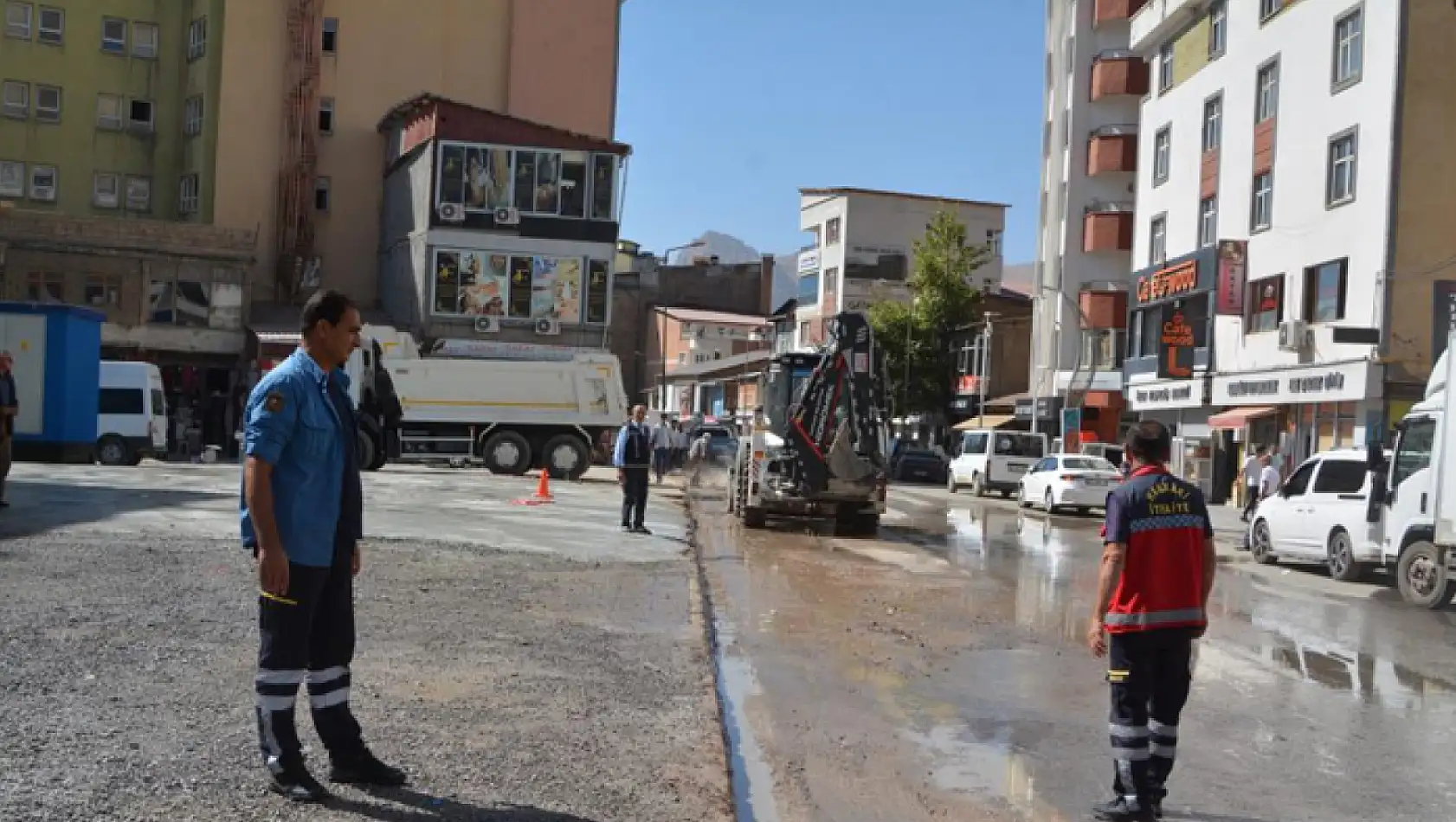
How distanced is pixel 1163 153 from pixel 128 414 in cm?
3245

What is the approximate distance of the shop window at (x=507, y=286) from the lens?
1845 inches

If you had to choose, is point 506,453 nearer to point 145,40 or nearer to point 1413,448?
point 1413,448

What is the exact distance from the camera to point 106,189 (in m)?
52.5

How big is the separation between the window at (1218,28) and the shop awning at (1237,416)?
35.8 ft

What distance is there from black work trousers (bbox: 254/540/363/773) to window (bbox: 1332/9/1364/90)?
33062 mm

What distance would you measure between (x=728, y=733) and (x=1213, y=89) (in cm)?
3905

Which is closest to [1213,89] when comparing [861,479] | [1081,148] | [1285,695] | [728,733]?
[1081,148]

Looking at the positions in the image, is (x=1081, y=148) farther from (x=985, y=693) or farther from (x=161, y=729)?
(x=161, y=729)

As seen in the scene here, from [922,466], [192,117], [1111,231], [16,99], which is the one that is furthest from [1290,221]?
[16,99]

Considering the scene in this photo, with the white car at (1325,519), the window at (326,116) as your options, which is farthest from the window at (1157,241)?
the window at (326,116)

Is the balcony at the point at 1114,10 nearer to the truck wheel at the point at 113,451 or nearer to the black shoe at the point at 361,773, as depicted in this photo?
the truck wheel at the point at 113,451

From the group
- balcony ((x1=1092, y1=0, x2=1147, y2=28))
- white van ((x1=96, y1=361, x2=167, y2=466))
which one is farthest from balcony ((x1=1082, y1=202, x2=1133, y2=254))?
white van ((x1=96, y1=361, x2=167, y2=466))

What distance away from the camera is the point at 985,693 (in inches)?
364

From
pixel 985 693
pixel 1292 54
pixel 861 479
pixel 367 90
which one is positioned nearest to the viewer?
pixel 985 693
